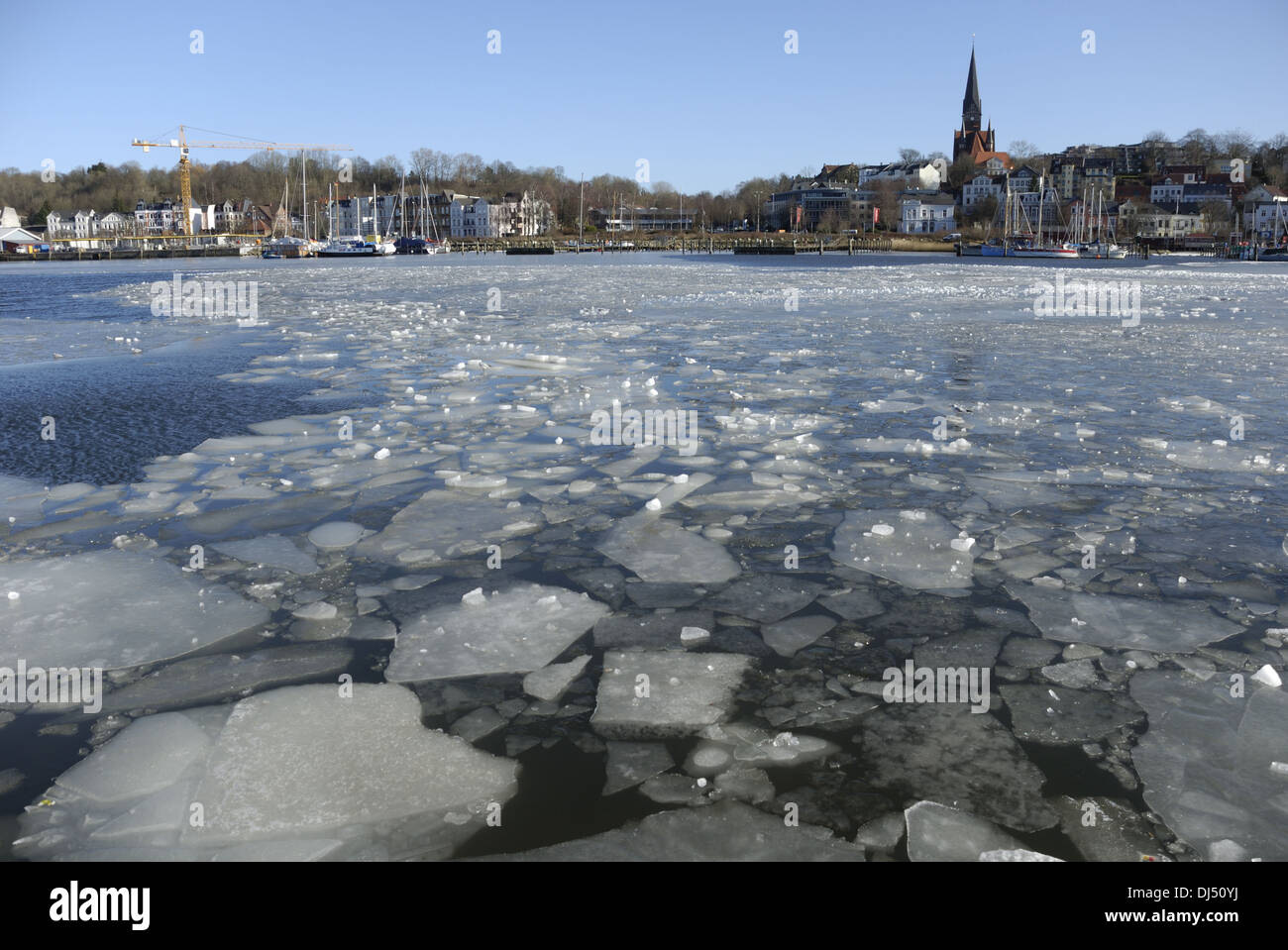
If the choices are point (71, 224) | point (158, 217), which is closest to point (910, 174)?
point (158, 217)

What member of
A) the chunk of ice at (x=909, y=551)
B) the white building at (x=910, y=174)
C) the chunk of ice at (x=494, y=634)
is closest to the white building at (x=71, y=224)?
the white building at (x=910, y=174)

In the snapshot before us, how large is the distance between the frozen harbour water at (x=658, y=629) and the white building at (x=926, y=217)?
141m

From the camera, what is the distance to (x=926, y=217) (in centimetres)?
13912

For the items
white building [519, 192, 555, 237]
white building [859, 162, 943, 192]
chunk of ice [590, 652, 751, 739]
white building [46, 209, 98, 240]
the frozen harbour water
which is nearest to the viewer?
the frozen harbour water

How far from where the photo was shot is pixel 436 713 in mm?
3104

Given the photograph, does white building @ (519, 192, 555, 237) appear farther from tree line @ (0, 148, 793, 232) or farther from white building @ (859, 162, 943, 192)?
white building @ (859, 162, 943, 192)

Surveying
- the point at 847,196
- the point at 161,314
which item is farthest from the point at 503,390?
the point at 847,196

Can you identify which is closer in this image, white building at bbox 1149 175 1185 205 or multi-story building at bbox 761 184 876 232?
white building at bbox 1149 175 1185 205

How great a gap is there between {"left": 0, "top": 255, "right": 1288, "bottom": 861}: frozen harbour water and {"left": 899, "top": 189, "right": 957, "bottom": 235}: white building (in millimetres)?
141227

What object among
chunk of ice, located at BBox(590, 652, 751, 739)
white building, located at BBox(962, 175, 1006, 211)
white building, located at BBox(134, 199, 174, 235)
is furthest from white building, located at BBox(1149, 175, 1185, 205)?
white building, located at BBox(134, 199, 174, 235)

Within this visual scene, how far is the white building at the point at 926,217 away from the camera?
13812 cm

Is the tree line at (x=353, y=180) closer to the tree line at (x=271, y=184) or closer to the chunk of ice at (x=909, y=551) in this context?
the tree line at (x=271, y=184)

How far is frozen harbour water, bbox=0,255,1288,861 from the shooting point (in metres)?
2.54
